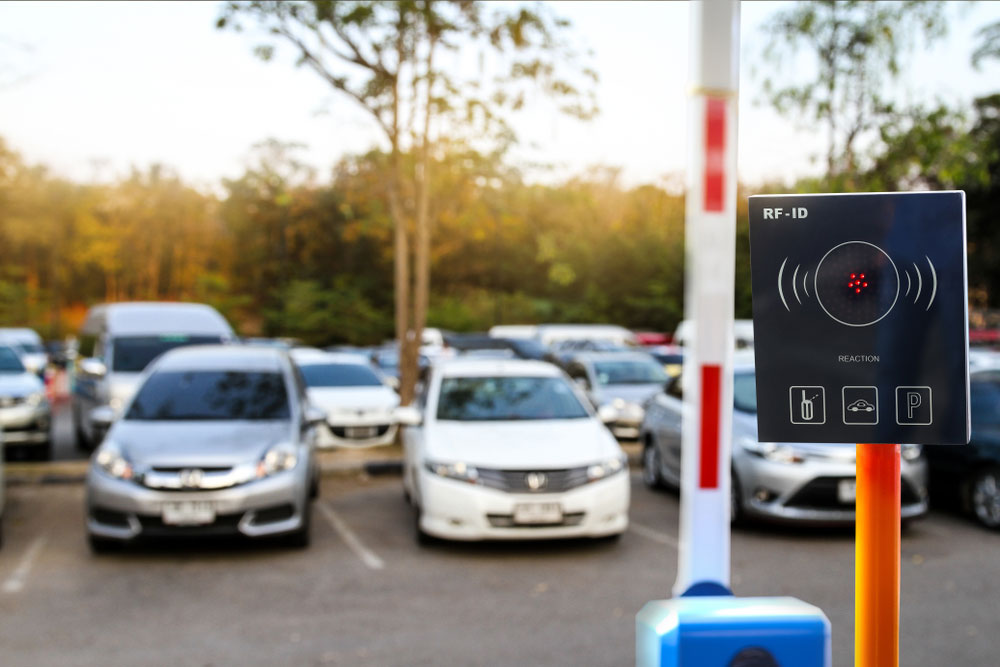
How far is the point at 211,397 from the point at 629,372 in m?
9.91

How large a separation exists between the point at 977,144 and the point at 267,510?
45.2 ft

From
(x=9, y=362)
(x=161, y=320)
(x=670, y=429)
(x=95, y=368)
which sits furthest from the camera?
(x=161, y=320)

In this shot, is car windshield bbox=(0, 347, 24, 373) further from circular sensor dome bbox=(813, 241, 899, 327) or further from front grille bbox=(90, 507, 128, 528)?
circular sensor dome bbox=(813, 241, 899, 327)

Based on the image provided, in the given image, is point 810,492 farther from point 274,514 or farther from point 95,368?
point 95,368

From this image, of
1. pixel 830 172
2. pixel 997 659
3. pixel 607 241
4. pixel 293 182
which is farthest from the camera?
pixel 293 182

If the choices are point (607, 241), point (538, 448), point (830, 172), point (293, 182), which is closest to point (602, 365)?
point (830, 172)

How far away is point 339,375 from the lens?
54.1ft

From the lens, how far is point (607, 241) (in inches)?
1970

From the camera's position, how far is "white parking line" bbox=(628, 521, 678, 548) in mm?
8797

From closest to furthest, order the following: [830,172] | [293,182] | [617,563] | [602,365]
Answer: [617,563] → [830,172] → [602,365] → [293,182]

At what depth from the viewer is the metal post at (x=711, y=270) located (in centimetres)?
215

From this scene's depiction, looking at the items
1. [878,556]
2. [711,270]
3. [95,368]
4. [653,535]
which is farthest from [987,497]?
[95,368]

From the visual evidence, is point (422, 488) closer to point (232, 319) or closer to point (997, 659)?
point (997, 659)

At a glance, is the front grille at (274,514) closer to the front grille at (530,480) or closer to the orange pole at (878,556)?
the front grille at (530,480)
